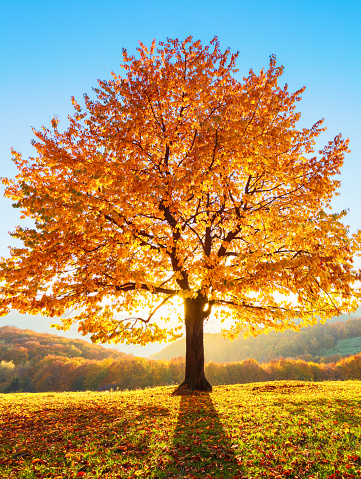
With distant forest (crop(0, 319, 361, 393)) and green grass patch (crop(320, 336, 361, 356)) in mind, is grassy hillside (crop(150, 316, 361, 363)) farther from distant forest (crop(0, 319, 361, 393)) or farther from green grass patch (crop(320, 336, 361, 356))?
distant forest (crop(0, 319, 361, 393))

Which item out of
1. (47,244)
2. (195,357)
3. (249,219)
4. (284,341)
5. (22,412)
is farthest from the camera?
(284,341)

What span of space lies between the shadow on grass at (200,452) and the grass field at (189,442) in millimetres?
19

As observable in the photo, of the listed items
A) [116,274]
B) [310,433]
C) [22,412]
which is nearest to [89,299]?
[116,274]

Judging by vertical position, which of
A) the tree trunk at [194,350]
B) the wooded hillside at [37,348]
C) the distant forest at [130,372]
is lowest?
the distant forest at [130,372]

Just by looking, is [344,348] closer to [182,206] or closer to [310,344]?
[310,344]

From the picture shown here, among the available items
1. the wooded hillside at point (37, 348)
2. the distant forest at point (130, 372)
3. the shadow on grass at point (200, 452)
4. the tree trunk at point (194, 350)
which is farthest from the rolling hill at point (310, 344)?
the shadow on grass at point (200, 452)

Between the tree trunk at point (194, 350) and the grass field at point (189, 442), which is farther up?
the tree trunk at point (194, 350)

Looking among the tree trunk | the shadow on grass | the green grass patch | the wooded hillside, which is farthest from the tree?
the green grass patch

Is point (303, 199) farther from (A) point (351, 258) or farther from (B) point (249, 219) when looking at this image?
(A) point (351, 258)

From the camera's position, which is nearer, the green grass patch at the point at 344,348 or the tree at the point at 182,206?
the tree at the point at 182,206

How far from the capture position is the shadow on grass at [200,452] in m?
4.46

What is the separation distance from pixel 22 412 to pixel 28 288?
5.09 metres

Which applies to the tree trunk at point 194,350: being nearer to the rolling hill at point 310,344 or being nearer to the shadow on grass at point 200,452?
the shadow on grass at point 200,452

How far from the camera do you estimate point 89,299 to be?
9.95 m
